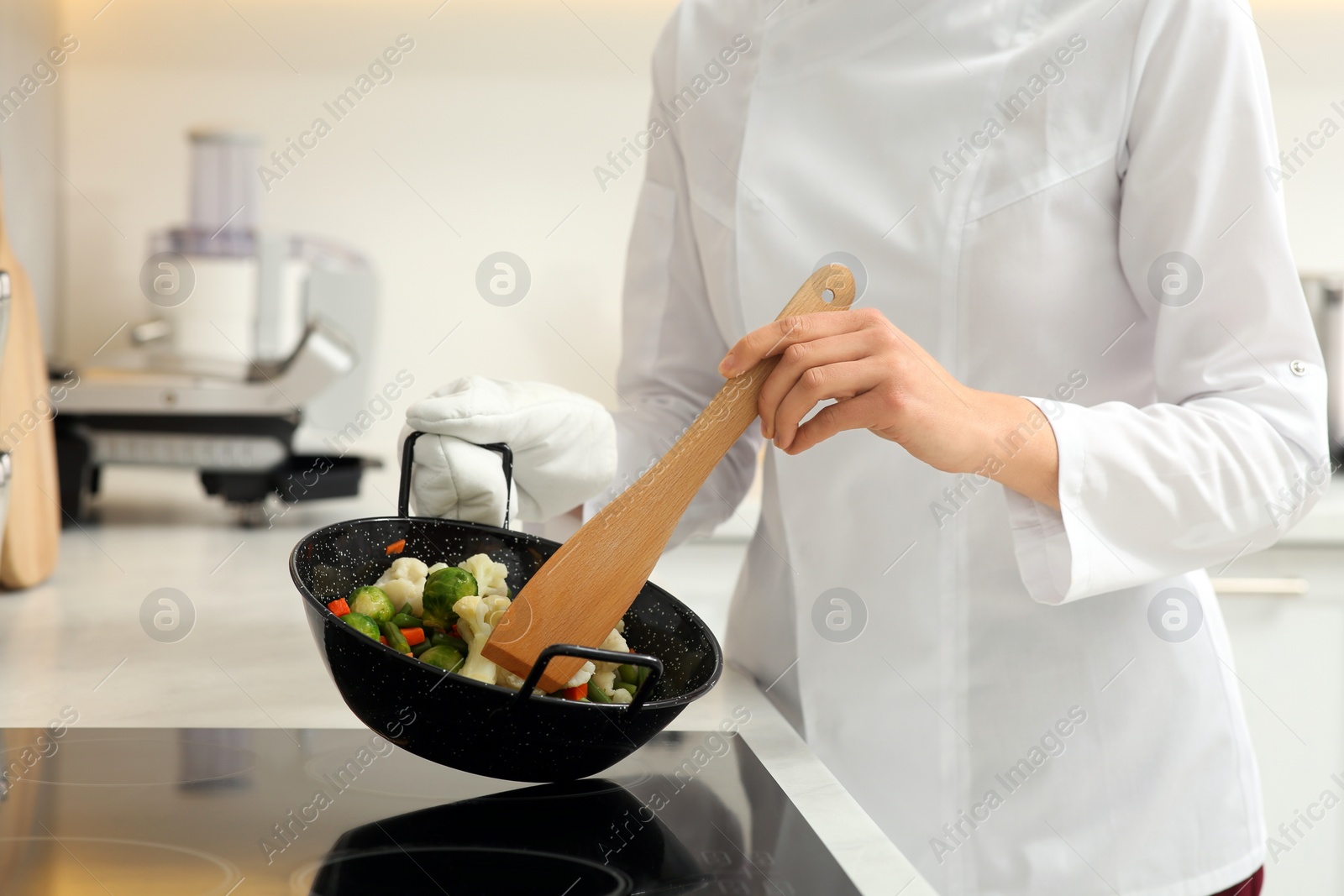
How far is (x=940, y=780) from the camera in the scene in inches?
29.6

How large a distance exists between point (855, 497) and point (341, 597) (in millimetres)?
372

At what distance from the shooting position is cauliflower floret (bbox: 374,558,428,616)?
0.61 metres

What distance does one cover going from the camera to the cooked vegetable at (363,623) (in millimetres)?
539

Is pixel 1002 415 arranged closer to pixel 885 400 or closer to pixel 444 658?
pixel 885 400

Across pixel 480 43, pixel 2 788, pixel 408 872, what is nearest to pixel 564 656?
pixel 408 872

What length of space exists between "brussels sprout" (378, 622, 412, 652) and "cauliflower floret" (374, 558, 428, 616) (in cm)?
3

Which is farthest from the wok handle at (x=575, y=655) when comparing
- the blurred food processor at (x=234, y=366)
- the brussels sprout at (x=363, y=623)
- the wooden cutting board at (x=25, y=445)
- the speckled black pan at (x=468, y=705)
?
the blurred food processor at (x=234, y=366)

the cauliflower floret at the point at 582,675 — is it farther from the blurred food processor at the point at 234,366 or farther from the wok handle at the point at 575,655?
the blurred food processor at the point at 234,366

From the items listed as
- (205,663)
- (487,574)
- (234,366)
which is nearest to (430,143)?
(234,366)

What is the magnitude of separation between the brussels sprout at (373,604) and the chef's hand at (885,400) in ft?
0.73

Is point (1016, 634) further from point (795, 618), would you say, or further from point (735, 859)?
point (735, 859)

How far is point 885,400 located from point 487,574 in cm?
24

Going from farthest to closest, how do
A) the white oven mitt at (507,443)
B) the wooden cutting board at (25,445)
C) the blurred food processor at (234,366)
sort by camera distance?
the blurred food processor at (234,366)
the wooden cutting board at (25,445)
the white oven mitt at (507,443)

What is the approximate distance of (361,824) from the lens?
521 mm
